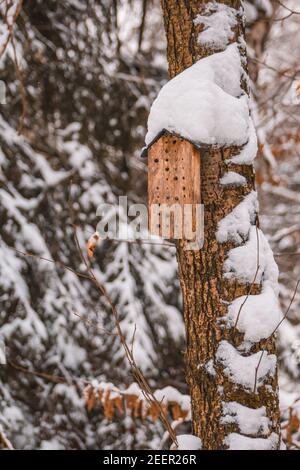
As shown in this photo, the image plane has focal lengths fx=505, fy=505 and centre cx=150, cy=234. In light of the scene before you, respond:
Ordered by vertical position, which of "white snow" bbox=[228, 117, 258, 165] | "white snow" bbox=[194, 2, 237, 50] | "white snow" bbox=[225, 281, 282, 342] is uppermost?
"white snow" bbox=[194, 2, 237, 50]

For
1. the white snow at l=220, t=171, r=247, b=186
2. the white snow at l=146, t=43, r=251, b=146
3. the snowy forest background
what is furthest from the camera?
the snowy forest background

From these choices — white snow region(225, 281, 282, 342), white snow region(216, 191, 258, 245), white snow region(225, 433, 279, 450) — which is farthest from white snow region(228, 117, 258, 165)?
white snow region(225, 433, 279, 450)

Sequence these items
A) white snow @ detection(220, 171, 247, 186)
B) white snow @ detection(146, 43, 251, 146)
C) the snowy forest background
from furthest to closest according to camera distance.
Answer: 1. the snowy forest background
2. white snow @ detection(220, 171, 247, 186)
3. white snow @ detection(146, 43, 251, 146)

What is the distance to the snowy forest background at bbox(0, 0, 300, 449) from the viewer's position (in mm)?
4250

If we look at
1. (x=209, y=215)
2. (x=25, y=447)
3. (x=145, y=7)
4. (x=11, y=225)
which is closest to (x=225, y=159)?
(x=209, y=215)

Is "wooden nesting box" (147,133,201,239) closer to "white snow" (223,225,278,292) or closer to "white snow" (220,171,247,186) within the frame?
"white snow" (220,171,247,186)

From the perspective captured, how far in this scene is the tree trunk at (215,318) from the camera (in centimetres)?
209

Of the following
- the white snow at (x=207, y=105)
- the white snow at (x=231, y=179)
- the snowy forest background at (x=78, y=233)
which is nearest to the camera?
the white snow at (x=207, y=105)

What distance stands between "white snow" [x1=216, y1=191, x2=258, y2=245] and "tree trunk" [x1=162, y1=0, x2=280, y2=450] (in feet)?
0.06

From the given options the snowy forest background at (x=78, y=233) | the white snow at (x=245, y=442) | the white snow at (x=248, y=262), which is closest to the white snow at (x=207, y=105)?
the white snow at (x=248, y=262)

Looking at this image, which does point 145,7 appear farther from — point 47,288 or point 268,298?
point 268,298

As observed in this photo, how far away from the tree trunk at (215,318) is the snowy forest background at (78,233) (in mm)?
1897

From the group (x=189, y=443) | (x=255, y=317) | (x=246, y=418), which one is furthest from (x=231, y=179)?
(x=189, y=443)

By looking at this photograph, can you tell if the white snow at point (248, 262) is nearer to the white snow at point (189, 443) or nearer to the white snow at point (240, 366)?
the white snow at point (240, 366)
